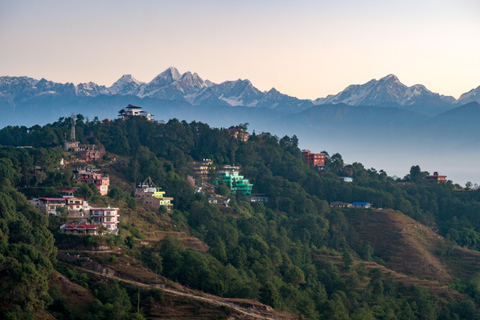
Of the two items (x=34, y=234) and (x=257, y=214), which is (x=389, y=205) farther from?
(x=34, y=234)

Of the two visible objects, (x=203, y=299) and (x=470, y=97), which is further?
Result: (x=470, y=97)

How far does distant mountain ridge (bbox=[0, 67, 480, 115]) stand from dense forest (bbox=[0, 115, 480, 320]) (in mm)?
80665

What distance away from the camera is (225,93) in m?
179

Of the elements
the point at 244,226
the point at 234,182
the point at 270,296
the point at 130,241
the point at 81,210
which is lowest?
the point at 270,296


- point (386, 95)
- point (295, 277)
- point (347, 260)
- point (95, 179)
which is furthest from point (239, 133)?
point (386, 95)

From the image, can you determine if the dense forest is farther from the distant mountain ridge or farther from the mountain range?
the distant mountain ridge

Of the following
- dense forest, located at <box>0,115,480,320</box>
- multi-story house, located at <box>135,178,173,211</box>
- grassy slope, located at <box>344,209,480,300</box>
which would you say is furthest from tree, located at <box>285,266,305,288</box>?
multi-story house, located at <box>135,178,173,211</box>

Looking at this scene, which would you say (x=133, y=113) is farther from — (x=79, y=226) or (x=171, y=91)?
(x=171, y=91)

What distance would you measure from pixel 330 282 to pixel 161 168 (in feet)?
60.9


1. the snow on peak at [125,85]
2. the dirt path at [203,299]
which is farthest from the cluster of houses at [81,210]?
the snow on peak at [125,85]

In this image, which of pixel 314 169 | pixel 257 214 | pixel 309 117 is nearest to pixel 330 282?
pixel 257 214

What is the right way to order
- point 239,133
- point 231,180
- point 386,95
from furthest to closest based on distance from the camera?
point 386,95
point 239,133
point 231,180

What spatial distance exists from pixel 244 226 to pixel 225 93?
124m

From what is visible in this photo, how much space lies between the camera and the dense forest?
129 feet
